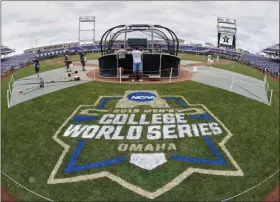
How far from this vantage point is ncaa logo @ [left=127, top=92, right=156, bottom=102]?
2378 centimetres

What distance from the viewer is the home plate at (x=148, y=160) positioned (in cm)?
Result: 1497

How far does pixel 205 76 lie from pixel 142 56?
935cm

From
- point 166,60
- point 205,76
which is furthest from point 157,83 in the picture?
point 205,76

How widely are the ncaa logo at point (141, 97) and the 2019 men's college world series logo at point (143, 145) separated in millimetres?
992

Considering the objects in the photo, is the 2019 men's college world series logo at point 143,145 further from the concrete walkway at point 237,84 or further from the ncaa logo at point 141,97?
the concrete walkway at point 237,84

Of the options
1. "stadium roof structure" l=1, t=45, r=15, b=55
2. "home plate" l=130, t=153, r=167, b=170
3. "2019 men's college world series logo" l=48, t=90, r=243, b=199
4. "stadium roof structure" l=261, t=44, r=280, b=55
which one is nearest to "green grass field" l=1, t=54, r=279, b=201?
"2019 men's college world series logo" l=48, t=90, r=243, b=199

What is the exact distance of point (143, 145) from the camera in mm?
16719

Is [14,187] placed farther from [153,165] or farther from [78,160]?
[153,165]

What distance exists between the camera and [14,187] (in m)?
14.5

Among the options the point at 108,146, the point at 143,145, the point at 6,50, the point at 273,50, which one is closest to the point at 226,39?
the point at 273,50

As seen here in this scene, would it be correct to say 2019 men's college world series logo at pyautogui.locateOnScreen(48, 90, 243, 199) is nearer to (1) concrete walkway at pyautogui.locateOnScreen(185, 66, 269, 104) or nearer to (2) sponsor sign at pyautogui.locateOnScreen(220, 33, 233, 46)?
(1) concrete walkway at pyautogui.locateOnScreen(185, 66, 269, 104)

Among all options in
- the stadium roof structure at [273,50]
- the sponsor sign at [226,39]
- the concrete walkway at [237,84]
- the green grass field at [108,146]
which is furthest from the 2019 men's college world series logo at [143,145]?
the sponsor sign at [226,39]

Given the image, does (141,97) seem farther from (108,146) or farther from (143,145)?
(108,146)

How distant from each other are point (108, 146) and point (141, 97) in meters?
8.49
